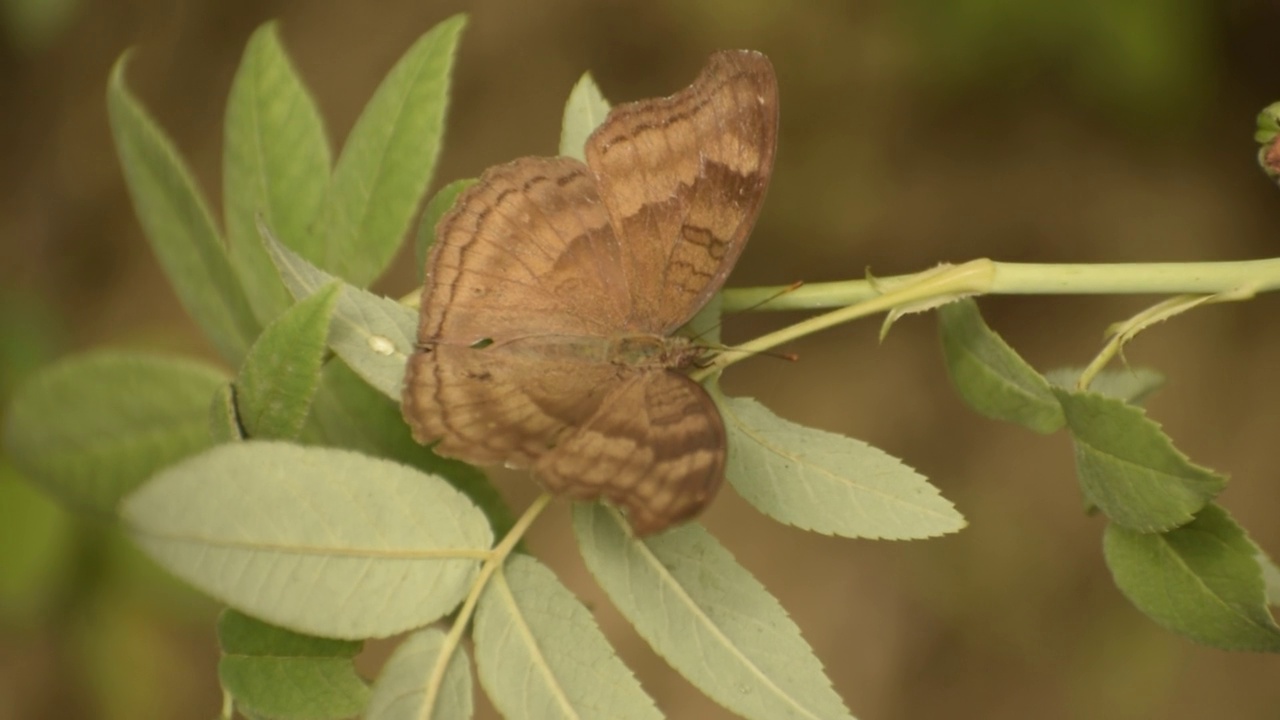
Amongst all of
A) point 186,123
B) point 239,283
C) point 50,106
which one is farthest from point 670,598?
point 50,106

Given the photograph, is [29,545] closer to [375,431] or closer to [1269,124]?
[375,431]

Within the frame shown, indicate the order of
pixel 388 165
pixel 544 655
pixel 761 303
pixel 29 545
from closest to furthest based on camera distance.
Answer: pixel 544 655, pixel 761 303, pixel 388 165, pixel 29 545

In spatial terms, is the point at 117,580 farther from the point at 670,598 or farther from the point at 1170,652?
the point at 1170,652

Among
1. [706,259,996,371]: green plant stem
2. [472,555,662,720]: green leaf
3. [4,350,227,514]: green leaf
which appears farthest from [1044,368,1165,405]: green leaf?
[4,350,227,514]: green leaf

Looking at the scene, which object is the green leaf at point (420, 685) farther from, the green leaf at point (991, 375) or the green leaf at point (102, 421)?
the green leaf at point (991, 375)

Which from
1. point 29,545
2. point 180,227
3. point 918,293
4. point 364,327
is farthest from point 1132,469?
point 29,545

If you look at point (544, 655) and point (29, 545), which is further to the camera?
point (29, 545)

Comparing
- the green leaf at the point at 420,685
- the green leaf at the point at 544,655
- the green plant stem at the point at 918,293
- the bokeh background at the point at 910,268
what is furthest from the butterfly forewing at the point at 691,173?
the bokeh background at the point at 910,268
